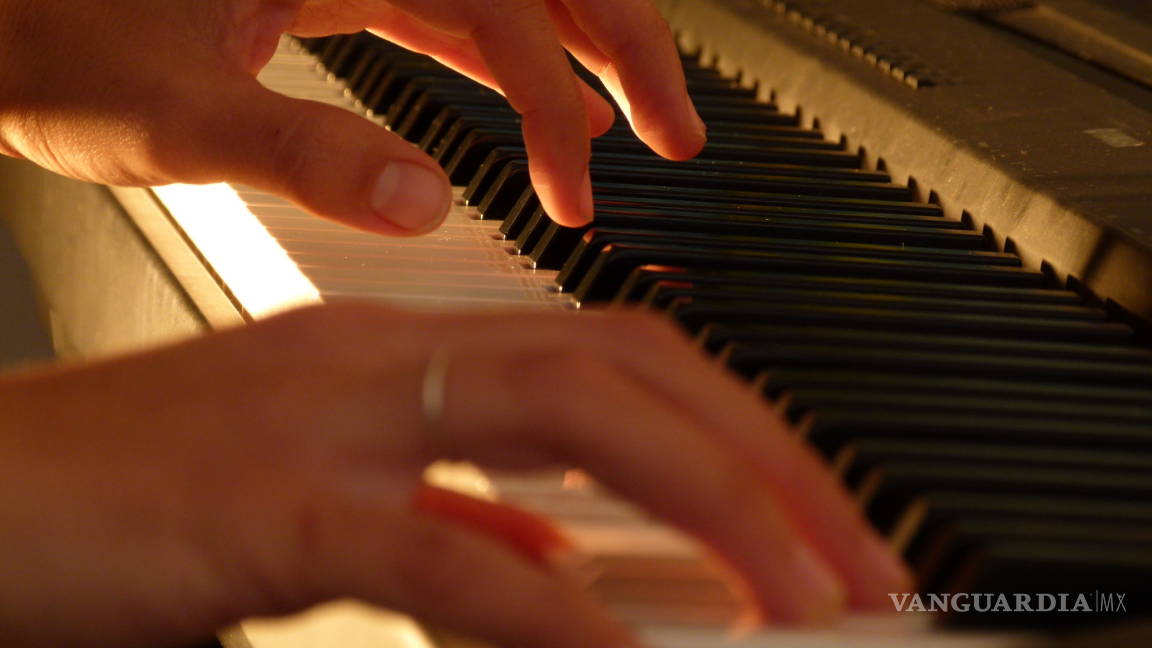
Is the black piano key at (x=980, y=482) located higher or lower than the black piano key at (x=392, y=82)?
higher

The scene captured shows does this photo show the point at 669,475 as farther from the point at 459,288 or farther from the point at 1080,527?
the point at 459,288

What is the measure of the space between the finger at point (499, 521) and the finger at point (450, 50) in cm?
80

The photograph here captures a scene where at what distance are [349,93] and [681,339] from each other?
1.06m

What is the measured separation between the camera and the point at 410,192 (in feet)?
3.71

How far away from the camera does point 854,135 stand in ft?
4.68

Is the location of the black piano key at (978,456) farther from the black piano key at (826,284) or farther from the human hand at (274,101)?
the human hand at (274,101)

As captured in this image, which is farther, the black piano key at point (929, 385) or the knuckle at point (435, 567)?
the black piano key at point (929, 385)

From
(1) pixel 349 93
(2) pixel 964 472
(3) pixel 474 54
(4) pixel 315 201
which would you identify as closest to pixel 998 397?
(2) pixel 964 472

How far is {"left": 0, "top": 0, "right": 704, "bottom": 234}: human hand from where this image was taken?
1153 mm

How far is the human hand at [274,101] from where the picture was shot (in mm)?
1153

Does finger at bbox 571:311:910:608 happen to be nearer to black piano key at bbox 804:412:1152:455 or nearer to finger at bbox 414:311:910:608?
finger at bbox 414:311:910:608

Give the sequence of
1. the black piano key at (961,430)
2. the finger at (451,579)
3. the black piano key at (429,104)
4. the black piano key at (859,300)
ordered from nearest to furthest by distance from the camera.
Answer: the finger at (451,579) → the black piano key at (961,430) → the black piano key at (859,300) → the black piano key at (429,104)

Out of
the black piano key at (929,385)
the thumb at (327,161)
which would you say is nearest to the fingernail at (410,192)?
the thumb at (327,161)

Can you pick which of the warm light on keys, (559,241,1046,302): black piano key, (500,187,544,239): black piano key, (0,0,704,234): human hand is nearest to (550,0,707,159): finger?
(0,0,704,234): human hand
